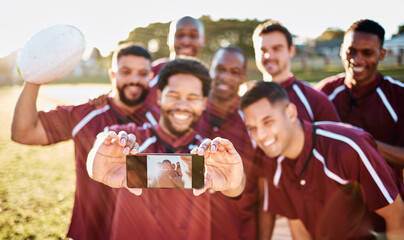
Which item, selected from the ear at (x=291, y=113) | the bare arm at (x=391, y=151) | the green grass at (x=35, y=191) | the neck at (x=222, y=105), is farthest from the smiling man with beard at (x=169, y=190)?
the green grass at (x=35, y=191)

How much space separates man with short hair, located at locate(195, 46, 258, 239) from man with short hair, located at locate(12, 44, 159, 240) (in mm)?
828

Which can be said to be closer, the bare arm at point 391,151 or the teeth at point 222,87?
the bare arm at point 391,151

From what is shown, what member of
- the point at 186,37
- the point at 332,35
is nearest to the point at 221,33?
the point at 332,35

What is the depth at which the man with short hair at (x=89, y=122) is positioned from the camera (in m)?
3.01

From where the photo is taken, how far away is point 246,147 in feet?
11.0

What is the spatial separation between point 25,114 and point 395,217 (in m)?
3.60

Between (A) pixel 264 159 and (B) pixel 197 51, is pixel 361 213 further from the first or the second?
(B) pixel 197 51

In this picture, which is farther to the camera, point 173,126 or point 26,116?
point 26,116

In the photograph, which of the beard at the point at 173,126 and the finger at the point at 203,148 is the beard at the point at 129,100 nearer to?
the beard at the point at 173,126

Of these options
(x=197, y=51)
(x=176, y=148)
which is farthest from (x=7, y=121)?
(x=176, y=148)

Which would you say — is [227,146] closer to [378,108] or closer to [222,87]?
[222,87]

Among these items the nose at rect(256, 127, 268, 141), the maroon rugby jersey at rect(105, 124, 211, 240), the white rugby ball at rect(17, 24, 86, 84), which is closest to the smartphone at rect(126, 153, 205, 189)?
the maroon rugby jersey at rect(105, 124, 211, 240)

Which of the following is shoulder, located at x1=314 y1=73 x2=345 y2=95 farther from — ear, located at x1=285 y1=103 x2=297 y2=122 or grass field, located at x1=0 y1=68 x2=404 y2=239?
grass field, located at x1=0 y1=68 x2=404 y2=239

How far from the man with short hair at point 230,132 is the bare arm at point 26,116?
165cm
